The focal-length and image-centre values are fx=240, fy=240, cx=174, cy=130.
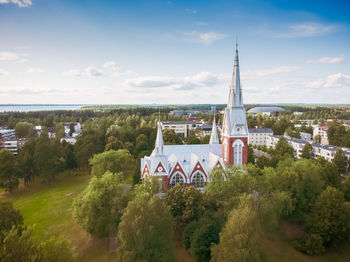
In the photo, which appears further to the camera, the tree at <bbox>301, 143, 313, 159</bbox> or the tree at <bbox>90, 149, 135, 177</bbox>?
the tree at <bbox>301, 143, 313, 159</bbox>

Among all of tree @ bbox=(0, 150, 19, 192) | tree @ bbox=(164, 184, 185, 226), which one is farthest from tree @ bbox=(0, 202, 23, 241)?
tree @ bbox=(0, 150, 19, 192)

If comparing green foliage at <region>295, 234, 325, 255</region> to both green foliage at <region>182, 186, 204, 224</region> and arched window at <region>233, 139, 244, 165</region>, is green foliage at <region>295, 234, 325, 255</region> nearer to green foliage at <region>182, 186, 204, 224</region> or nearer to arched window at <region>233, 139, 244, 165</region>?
green foliage at <region>182, 186, 204, 224</region>

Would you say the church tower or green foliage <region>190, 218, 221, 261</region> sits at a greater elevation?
the church tower

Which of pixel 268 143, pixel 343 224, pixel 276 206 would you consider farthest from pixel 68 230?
pixel 268 143

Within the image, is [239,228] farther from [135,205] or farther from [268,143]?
[268,143]

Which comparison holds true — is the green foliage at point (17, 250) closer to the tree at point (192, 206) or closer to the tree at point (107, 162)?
the tree at point (192, 206)

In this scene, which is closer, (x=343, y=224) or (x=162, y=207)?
(x=162, y=207)

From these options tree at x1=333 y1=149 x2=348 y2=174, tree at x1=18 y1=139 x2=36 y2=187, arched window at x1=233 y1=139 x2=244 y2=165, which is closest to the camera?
arched window at x1=233 y1=139 x2=244 y2=165

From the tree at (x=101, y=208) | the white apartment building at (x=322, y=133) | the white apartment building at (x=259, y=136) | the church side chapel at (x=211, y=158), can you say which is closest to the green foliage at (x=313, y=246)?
the church side chapel at (x=211, y=158)
